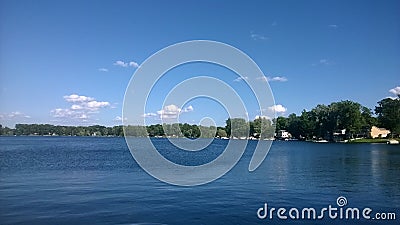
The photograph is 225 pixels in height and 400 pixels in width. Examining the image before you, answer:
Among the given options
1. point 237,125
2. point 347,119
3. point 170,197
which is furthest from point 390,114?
point 170,197

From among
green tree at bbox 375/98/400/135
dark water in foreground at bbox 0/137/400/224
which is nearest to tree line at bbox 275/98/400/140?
green tree at bbox 375/98/400/135

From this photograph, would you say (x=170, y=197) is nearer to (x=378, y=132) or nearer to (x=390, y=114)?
(x=390, y=114)

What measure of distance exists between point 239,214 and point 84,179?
1811cm

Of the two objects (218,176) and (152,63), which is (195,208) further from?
(218,176)

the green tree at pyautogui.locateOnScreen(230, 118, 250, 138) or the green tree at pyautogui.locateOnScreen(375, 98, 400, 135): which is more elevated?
the green tree at pyautogui.locateOnScreen(375, 98, 400, 135)

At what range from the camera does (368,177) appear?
116 ft

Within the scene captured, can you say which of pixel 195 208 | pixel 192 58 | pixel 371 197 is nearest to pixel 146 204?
pixel 195 208

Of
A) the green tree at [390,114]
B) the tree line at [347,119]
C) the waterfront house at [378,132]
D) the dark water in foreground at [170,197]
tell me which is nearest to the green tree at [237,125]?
the dark water in foreground at [170,197]

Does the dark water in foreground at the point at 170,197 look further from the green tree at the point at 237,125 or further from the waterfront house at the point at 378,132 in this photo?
the waterfront house at the point at 378,132

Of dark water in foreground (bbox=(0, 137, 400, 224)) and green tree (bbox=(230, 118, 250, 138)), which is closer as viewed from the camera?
dark water in foreground (bbox=(0, 137, 400, 224))

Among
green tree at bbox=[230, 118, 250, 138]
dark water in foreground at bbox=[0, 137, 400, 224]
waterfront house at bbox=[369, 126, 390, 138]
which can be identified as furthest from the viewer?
waterfront house at bbox=[369, 126, 390, 138]

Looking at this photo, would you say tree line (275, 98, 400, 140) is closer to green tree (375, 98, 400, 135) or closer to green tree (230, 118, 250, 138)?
green tree (375, 98, 400, 135)

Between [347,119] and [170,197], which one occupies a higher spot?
[347,119]

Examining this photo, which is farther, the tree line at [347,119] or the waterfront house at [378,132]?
the waterfront house at [378,132]
